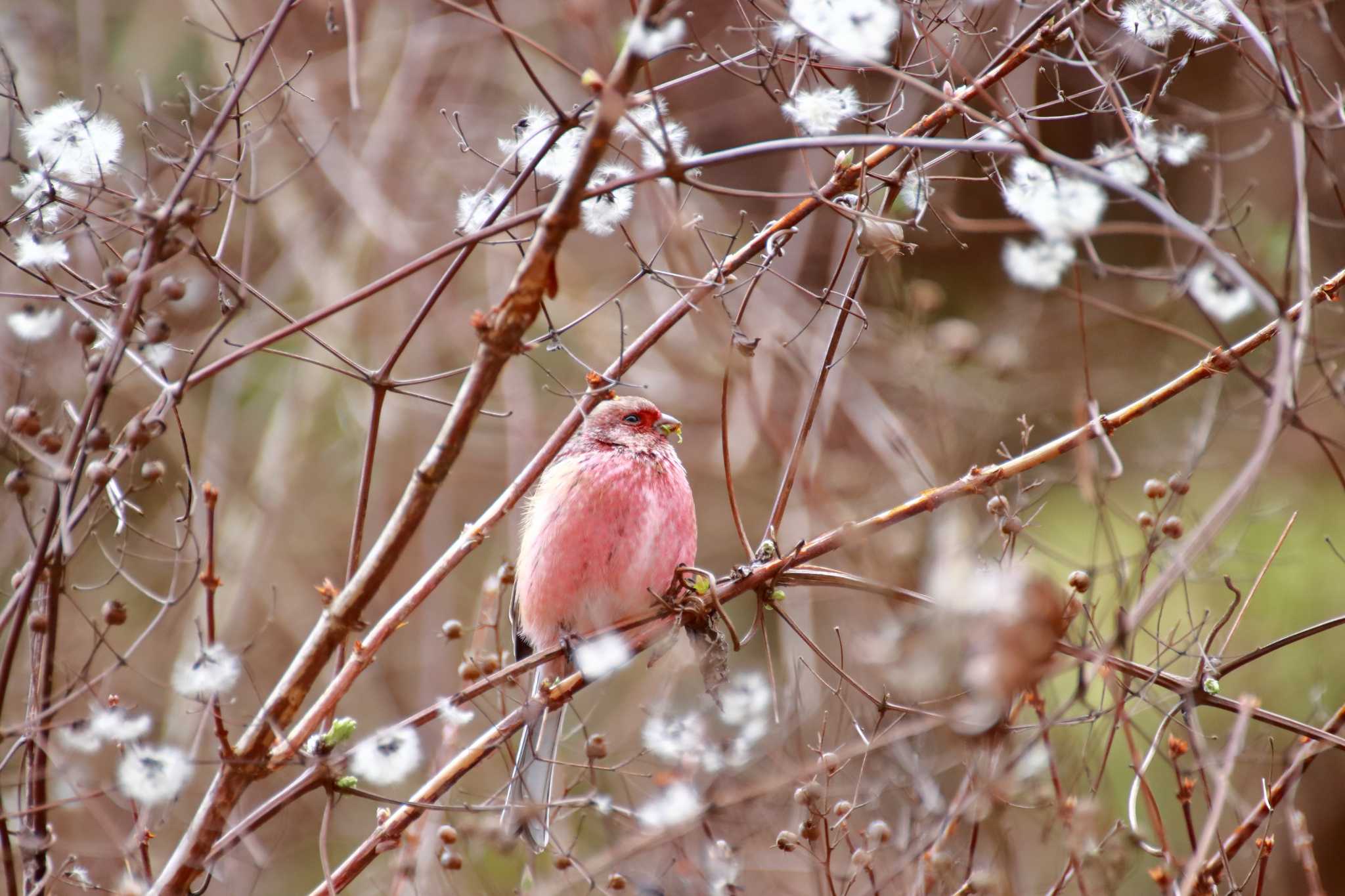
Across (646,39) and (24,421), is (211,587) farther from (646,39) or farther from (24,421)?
(646,39)

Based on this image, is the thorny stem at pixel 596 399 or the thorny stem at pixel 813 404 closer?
the thorny stem at pixel 596 399

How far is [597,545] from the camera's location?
4500mm

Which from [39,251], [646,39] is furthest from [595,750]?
[39,251]

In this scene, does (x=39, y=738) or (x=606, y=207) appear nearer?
(x=39, y=738)

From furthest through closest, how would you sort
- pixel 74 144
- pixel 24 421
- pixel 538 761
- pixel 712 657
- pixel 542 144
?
1. pixel 538 761
2. pixel 712 657
3. pixel 542 144
4. pixel 74 144
5. pixel 24 421

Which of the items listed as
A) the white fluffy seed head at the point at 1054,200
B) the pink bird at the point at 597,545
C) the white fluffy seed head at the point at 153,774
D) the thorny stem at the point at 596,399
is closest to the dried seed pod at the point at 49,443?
the white fluffy seed head at the point at 153,774

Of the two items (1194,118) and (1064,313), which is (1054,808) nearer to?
(1194,118)

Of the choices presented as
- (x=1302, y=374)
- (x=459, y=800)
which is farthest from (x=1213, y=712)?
(x=459, y=800)

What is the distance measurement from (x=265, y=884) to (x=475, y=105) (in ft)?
17.4

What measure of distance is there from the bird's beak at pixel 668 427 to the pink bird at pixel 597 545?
123mm

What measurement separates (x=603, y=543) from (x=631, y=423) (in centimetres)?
73

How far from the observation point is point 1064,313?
27.8ft

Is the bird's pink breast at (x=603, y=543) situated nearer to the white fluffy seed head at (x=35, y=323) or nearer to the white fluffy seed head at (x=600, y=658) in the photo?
the white fluffy seed head at (x=600, y=658)

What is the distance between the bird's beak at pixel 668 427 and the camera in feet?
16.5
